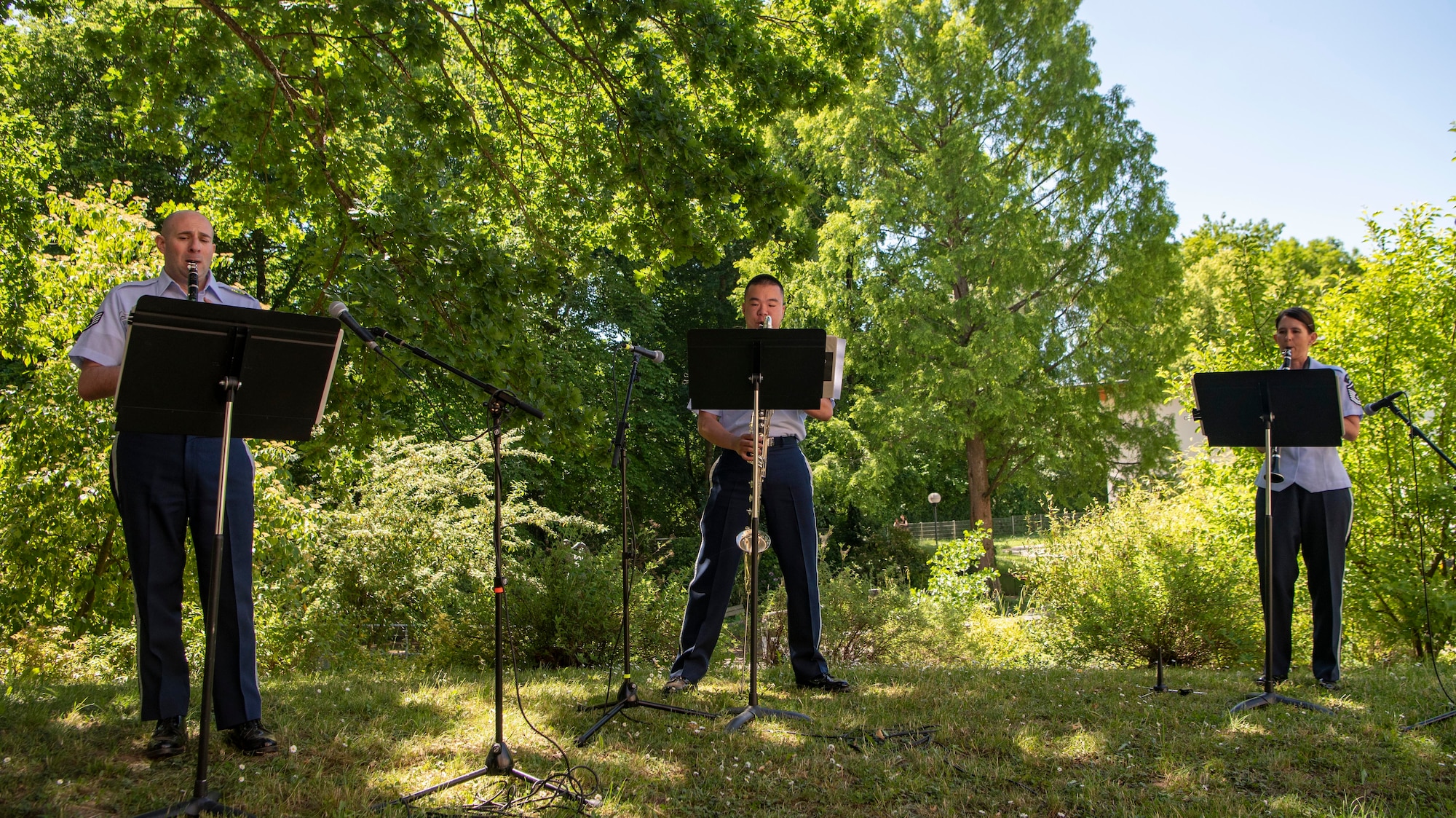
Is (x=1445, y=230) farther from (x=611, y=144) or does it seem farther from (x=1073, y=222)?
(x=1073, y=222)

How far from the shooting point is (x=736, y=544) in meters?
5.09

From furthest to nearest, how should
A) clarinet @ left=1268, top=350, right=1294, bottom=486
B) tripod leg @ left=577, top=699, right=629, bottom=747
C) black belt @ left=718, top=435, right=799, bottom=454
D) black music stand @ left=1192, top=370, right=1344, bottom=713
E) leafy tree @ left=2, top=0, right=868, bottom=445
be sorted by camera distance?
leafy tree @ left=2, top=0, right=868, bottom=445 < clarinet @ left=1268, top=350, right=1294, bottom=486 < black belt @ left=718, top=435, right=799, bottom=454 < black music stand @ left=1192, top=370, right=1344, bottom=713 < tripod leg @ left=577, top=699, right=629, bottom=747

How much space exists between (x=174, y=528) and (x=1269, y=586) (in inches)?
225

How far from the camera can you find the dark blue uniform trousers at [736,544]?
5137 mm

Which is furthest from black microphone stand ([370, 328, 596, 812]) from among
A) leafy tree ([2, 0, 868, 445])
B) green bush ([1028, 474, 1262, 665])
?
green bush ([1028, 474, 1262, 665])

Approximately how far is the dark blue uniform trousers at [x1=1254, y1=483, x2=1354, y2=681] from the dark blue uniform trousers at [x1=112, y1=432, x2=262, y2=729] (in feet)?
17.8

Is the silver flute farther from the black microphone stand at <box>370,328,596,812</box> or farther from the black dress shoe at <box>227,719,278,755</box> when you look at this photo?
the black dress shoe at <box>227,719,278,755</box>

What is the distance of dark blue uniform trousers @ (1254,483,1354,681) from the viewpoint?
5461 millimetres

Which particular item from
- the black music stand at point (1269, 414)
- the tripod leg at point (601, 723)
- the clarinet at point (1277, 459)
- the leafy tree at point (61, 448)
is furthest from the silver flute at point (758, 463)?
the leafy tree at point (61, 448)

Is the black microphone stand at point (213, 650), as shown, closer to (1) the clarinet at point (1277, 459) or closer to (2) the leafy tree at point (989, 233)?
(1) the clarinet at point (1277, 459)

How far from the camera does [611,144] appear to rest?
7.72 meters

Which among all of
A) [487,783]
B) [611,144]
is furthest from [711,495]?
[611,144]

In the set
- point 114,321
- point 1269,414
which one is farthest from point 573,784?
point 1269,414

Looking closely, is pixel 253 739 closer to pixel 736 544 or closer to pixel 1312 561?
pixel 736 544
